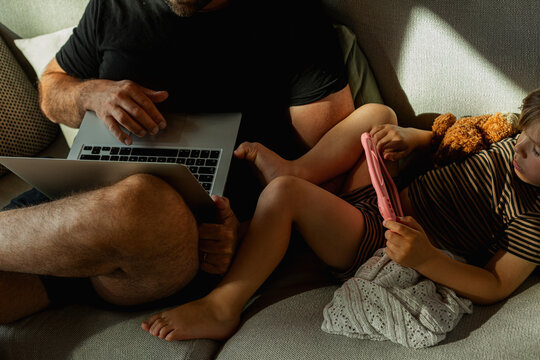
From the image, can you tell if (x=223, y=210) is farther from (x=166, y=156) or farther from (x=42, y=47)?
(x=42, y=47)

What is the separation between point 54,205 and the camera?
804 mm

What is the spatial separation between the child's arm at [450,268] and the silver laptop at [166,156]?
1.32 feet

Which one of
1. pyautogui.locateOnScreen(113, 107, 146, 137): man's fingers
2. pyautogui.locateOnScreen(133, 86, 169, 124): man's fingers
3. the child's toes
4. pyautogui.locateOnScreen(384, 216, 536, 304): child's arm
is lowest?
the child's toes

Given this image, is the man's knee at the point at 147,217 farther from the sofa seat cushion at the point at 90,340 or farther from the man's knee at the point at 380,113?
the man's knee at the point at 380,113

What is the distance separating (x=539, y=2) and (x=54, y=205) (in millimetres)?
1087

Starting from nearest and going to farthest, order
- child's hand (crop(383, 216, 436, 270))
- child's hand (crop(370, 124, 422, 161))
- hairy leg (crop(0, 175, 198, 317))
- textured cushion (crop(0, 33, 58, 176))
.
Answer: hairy leg (crop(0, 175, 198, 317))
child's hand (crop(383, 216, 436, 270))
child's hand (crop(370, 124, 422, 161))
textured cushion (crop(0, 33, 58, 176))

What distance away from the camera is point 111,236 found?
747 millimetres

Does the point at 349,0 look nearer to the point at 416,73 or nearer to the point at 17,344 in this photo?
the point at 416,73

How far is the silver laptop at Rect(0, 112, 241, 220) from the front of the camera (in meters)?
0.84

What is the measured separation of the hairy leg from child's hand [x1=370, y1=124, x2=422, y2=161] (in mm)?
525

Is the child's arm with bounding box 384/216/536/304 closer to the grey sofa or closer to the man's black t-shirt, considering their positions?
the grey sofa

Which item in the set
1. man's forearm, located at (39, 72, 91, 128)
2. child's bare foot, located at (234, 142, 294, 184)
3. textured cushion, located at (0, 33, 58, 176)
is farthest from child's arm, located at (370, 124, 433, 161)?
textured cushion, located at (0, 33, 58, 176)

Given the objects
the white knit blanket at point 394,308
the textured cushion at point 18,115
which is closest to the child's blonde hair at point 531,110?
the white knit blanket at point 394,308

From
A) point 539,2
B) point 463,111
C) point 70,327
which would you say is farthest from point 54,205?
point 539,2
